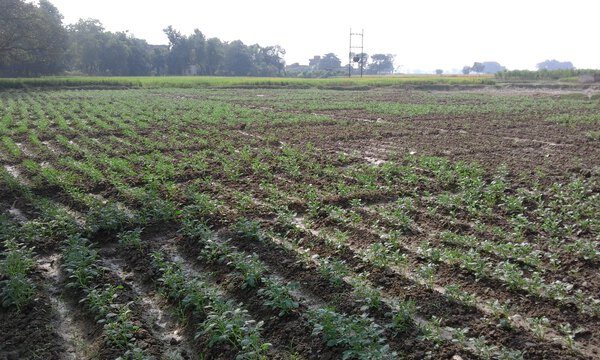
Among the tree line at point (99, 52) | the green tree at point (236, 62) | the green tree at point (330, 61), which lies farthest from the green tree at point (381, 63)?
the green tree at point (236, 62)

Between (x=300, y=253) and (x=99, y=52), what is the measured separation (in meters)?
96.1

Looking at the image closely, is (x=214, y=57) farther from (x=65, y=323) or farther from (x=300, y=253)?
(x=65, y=323)

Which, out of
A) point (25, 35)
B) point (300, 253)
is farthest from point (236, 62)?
point (300, 253)

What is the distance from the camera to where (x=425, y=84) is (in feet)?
203

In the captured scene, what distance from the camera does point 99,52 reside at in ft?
301

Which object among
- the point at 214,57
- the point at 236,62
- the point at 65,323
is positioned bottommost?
the point at 65,323

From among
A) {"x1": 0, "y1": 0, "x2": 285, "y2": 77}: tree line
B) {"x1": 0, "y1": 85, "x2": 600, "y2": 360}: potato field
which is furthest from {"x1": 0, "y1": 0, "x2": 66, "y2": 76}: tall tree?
{"x1": 0, "y1": 85, "x2": 600, "y2": 360}: potato field

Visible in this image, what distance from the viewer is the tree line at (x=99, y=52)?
54594 millimetres

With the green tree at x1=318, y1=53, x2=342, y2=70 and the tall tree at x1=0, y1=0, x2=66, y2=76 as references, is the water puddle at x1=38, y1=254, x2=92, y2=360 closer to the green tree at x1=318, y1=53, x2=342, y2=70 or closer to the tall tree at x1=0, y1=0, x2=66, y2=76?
the tall tree at x1=0, y1=0, x2=66, y2=76

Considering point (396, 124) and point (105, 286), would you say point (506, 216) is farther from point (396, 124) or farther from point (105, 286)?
point (396, 124)

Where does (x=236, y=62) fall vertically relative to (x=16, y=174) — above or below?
above

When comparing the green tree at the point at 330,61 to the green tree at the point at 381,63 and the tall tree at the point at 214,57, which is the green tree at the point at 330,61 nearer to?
the green tree at the point at 381,63

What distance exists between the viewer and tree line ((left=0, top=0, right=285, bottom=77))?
54594 millimetres

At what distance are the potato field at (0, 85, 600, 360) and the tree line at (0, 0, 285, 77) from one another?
1871 inches
